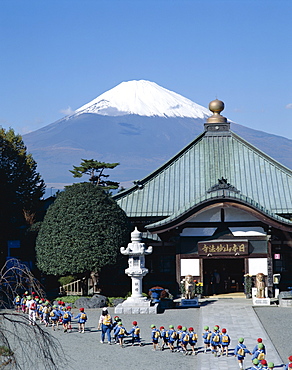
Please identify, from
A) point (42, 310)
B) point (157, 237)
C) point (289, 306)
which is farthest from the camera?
point (157, 237)

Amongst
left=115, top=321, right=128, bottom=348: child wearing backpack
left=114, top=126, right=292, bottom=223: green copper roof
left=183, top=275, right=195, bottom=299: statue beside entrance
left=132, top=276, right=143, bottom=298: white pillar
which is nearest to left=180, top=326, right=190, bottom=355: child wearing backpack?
left=115, top=321, right=128, bottom=348: child wearing backpack

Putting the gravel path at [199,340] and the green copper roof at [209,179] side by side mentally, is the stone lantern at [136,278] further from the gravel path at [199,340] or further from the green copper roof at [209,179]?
the green copper roof at [209,179]

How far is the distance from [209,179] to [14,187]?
48.2 feet

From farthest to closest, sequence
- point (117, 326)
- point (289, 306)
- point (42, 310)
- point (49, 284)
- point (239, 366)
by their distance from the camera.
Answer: point (49, 284) < point (289, 306) < point (42, 310) < point (117, 326) < point (239, 366)

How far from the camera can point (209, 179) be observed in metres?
37.6

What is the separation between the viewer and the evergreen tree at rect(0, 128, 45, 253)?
40.2m

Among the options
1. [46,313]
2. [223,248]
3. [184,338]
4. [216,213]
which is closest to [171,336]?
[184,338]

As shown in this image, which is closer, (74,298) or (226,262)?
(74,298)

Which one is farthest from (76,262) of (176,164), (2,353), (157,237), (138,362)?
(2,353)

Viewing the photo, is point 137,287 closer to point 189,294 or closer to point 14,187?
point 189,294

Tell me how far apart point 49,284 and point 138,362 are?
66.3ft

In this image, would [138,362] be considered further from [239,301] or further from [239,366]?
[239,301]

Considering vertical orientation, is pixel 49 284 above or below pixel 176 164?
below

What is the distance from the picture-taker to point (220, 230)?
33906 mm
